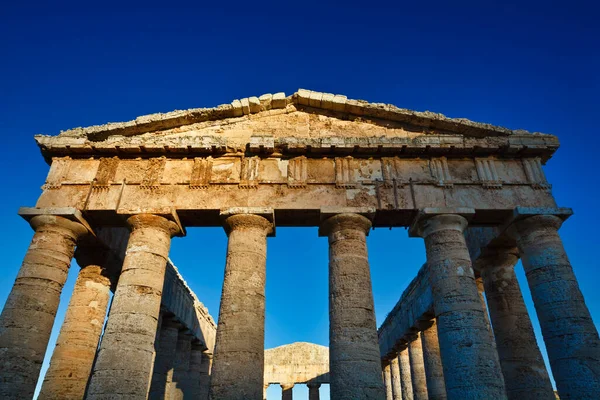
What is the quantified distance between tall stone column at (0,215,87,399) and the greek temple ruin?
1.4 inches

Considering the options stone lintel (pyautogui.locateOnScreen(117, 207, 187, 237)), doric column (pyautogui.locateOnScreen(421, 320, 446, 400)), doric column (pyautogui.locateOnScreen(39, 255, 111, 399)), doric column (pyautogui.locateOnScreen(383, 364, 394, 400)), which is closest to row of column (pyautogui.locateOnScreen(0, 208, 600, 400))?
stone lintel (pyautogui.locateOnScreen(117, 207, 187, 237))

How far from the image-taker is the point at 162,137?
44.7 ft

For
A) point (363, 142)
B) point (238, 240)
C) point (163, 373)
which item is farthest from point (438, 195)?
point (163, 373)

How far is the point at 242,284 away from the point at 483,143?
27.2 feet

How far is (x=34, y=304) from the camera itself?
10.9m

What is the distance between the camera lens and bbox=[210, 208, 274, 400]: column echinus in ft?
Answer: 30.9

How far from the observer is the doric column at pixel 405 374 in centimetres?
2086

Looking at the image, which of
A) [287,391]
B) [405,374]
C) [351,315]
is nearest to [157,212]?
[351,315]

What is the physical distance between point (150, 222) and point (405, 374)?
1558 centimetres

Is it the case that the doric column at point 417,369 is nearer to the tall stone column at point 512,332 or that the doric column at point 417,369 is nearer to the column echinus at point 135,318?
the tall stone column at point 512,332

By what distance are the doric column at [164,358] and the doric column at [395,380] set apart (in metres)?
12.0

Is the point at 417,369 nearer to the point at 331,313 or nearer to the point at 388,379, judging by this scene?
the point at 388,379

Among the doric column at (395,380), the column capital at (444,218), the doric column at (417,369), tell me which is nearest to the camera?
the column capital at (444,218)

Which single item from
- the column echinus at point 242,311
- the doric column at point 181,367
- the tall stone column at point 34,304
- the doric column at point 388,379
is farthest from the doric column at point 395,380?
the tall stone column at point 34,304
